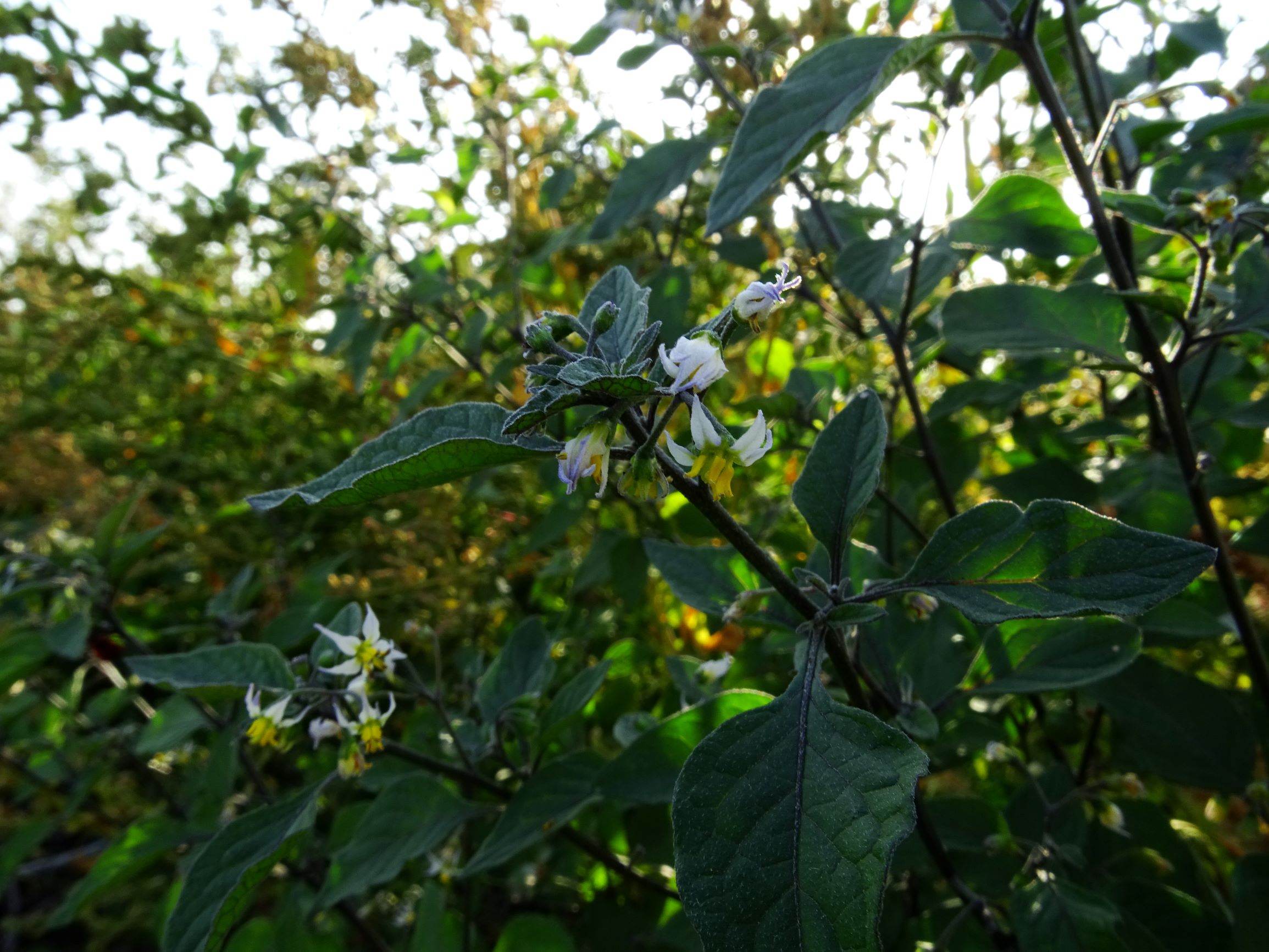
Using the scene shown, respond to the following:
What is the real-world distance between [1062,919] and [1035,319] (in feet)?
1.93

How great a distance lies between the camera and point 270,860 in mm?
697

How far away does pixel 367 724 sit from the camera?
0.84 meters

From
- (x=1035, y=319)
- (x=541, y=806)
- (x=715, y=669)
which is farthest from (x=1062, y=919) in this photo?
(x=1035, y=319)

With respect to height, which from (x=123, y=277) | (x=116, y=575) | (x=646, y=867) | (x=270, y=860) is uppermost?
(x=123, y=277)

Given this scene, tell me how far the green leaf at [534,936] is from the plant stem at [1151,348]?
832 millimetres

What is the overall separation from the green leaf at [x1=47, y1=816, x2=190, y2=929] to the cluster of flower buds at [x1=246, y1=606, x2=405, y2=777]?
45 cm

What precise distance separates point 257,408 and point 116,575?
A: 2.53 ft

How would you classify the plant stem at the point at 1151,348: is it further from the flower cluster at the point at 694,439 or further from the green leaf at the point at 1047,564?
the flower cluster at the point at 694,439

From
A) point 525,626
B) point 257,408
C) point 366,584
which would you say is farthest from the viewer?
point 257,408

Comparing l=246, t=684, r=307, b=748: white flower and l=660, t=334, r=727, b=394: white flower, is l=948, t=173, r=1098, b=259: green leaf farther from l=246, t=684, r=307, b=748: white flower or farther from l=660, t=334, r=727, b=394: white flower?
l=246, t=684, r=307, b=748: white flower

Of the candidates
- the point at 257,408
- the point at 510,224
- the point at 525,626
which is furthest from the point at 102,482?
the point at 525,626

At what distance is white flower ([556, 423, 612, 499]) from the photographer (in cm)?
47

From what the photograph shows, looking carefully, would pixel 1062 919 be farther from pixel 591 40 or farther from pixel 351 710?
pixel 591 40

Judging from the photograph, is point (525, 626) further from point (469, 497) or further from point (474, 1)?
point (474, 1)
